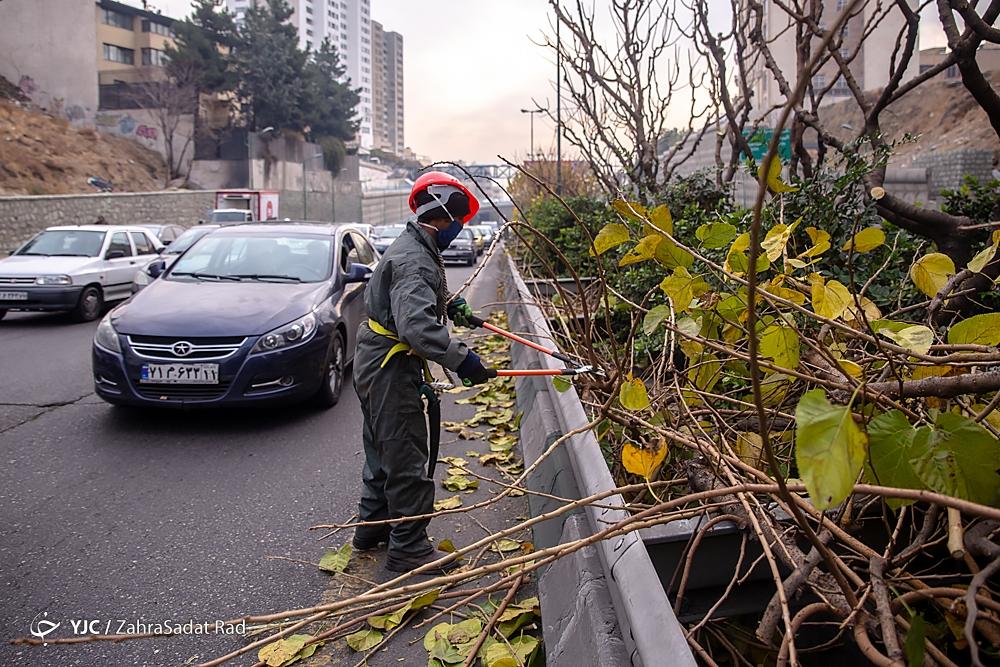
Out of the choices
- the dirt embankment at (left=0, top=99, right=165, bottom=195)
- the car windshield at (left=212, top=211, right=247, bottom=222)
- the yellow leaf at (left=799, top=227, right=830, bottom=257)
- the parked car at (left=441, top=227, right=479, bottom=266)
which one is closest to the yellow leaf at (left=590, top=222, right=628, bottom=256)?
the yellow leaf at (left=799, top=227, right=830, bottom=257)

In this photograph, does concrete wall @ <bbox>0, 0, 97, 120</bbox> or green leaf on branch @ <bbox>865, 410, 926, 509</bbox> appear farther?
concrete wall @ <bbox>0, 0, 97, 120</bbox>

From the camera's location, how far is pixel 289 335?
664cm

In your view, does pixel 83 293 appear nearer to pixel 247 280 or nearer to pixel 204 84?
pixel 247 280

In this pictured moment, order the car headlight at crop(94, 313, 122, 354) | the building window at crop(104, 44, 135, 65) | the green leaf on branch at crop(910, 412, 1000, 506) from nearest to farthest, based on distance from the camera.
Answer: the green leaf on branch at crop(910, 412, 1000, 506) → the car headlight at crop(94, 313, 122, 354) → the building window at crop(104, 44, 135, 65)

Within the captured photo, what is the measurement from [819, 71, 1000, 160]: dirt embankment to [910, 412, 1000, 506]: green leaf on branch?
2884cm

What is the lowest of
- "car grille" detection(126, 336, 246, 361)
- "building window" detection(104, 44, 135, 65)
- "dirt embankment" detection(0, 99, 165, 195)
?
"car grille" detection(126, 336, 246, 361)

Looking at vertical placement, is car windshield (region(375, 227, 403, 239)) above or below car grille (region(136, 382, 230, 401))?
above

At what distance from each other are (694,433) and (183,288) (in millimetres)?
5801

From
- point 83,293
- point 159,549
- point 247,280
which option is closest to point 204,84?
point 83,293

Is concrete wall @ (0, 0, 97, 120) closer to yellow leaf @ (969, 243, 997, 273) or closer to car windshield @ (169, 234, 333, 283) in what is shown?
car windshield @ (169, 234, 333, 283)

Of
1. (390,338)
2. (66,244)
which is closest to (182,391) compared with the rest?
(390,338)

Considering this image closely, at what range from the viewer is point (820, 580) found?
2406 millimetres

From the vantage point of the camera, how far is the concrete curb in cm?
199

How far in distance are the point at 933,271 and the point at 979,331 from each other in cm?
57
